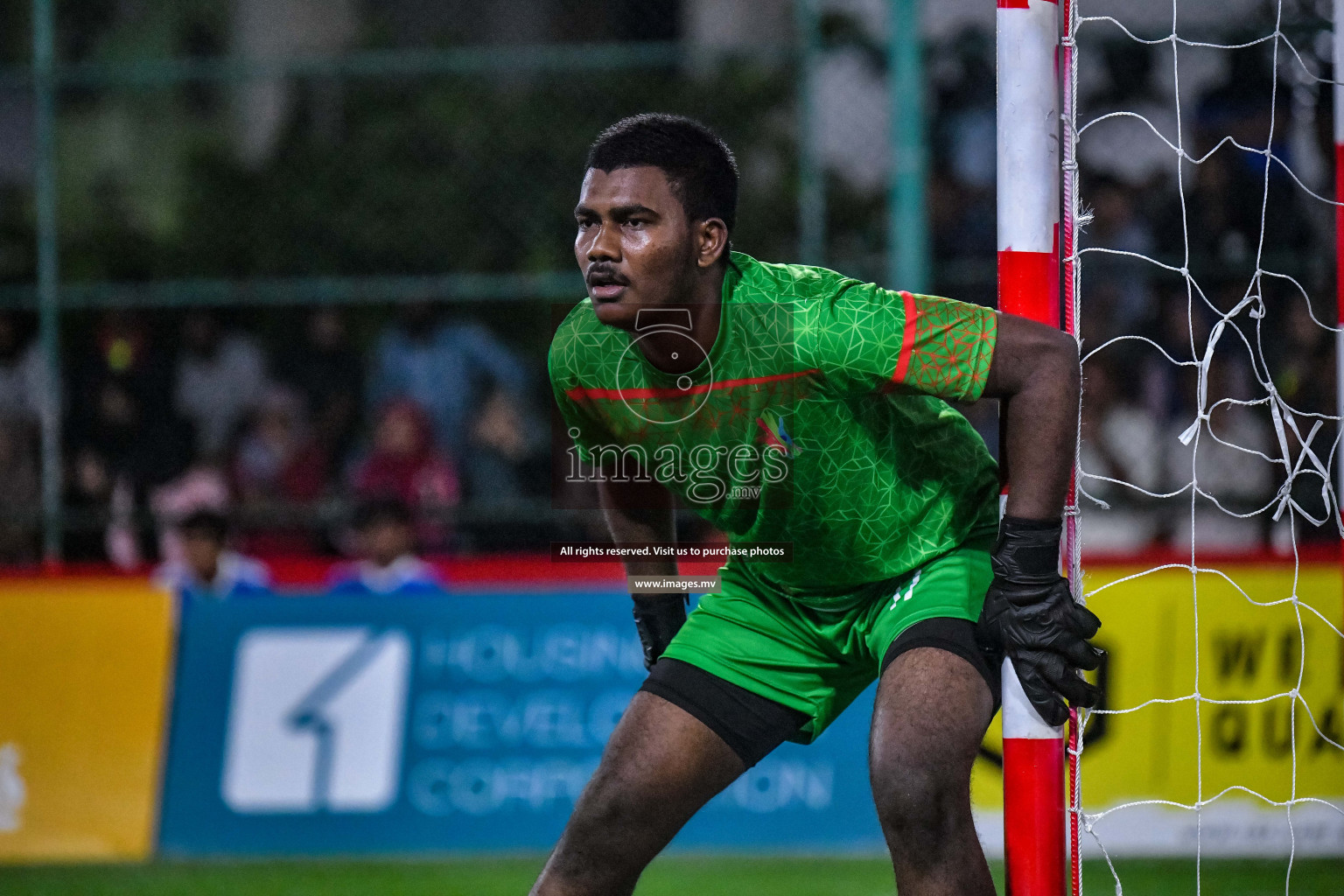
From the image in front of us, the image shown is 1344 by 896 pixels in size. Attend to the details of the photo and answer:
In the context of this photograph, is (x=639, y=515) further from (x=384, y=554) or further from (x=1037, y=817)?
(x=384, y=554)

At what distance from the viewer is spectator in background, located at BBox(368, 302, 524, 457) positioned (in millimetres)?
8461

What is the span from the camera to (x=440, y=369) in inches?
335

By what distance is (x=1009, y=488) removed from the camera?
3211mm

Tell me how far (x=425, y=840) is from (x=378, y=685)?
0.71m

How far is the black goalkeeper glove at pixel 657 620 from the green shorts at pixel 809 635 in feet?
0.82

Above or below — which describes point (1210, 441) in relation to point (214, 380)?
below

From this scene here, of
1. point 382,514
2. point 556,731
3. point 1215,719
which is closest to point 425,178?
point 382,514

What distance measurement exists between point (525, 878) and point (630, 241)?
3.81m

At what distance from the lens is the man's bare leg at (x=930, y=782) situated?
3.02 meters

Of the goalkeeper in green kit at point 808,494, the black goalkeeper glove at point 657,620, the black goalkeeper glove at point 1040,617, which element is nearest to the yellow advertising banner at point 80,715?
the black goalkeeper glove at point 657,620

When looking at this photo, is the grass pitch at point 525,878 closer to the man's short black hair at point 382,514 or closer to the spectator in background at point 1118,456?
the man's short black hair at point 382,514

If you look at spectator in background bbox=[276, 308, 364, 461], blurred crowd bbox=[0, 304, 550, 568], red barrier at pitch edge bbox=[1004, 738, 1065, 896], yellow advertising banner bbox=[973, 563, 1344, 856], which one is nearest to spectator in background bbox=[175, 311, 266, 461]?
→ blurred crowd bbox=[0, 304, 550, 568]

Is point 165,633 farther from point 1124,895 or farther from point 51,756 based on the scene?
point 1124,895

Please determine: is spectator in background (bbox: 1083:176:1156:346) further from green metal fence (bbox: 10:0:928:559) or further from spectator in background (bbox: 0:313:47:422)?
spectator in background (bbox: 0:313:47:422)
